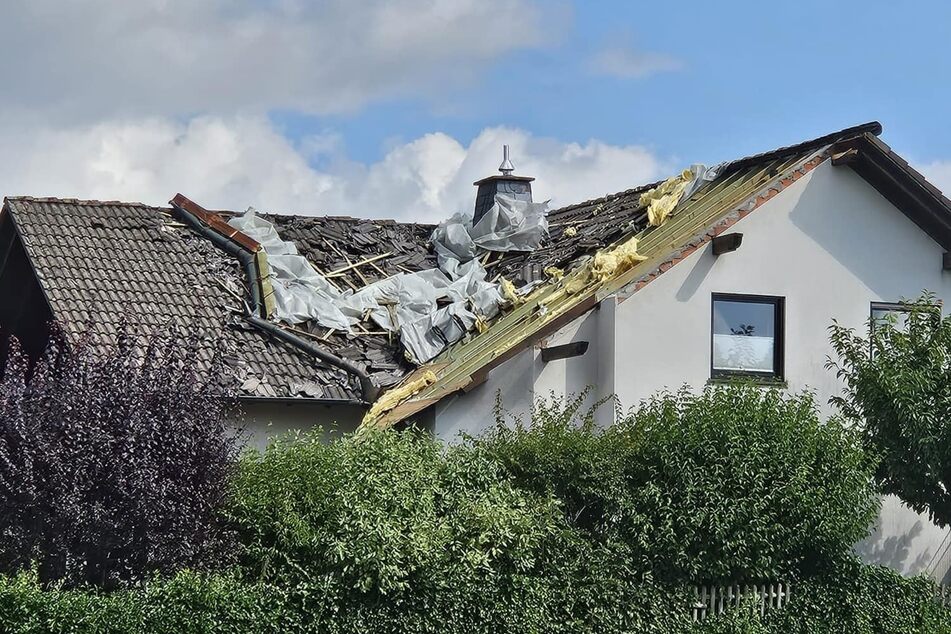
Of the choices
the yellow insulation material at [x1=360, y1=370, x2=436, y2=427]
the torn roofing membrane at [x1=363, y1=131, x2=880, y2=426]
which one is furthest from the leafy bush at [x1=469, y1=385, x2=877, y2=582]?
the yellow insulation material at [x1=360, y1=370, x2=436, y2=427]

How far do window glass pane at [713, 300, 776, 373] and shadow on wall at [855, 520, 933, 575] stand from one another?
2.66 metres

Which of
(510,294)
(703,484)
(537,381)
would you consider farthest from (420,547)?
(510,294)

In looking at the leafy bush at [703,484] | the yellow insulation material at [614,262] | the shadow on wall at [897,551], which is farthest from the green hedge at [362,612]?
the yellow insulation material at [614,262]

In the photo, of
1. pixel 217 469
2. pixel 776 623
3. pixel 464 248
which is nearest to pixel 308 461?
pixel 217 469

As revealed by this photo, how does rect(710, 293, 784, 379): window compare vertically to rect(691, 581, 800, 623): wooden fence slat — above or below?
above

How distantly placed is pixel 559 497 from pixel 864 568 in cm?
380

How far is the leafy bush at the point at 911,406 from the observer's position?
1597 cm

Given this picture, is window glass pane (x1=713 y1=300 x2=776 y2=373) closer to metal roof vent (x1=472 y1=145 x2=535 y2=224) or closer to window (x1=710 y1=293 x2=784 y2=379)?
window (x1=710 y1=293 x2=784 y2=379)

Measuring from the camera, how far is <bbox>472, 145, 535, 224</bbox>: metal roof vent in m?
23.1

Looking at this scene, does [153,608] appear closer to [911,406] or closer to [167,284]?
[167,284]

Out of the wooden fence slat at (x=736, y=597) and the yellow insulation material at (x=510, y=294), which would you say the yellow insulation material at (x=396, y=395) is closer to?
the yellow insulation material at (x=510, y=294)

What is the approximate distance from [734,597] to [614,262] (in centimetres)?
487

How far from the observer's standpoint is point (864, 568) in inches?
613

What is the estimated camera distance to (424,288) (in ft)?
67.2
